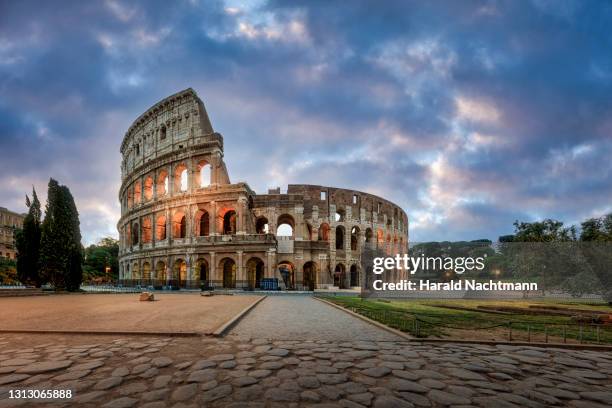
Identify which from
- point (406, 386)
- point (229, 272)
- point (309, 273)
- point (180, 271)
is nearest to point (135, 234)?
point (180, 271)

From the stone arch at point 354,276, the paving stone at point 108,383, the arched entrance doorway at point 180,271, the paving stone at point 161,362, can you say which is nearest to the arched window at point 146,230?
the arched entrance doorway at point 180,271

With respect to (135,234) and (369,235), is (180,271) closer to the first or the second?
(135,234)

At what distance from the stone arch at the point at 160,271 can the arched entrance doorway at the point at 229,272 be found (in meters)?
7.19

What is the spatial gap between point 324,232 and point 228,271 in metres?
12.7

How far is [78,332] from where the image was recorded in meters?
6.55

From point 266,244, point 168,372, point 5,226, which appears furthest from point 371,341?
point 5,226

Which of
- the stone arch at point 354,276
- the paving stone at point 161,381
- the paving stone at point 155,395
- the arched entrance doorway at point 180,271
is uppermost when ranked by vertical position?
the paving stone at point 155,395

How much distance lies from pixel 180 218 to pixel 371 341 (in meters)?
31.1

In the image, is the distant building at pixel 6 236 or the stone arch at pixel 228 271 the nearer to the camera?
the stone arch at pixel 228 271

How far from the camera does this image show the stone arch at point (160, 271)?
109 ft

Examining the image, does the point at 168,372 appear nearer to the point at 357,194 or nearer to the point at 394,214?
the point at 357,194

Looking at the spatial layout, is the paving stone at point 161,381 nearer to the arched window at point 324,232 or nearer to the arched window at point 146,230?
the arched window at point 324,232

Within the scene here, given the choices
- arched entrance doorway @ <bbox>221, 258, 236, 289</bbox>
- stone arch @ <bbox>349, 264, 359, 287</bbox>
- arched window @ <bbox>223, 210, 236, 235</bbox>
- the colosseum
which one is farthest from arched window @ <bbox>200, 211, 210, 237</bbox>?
stone arch @ <bbox>349, 264, 359, 287</bbox>

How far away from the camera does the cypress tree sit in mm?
22797
